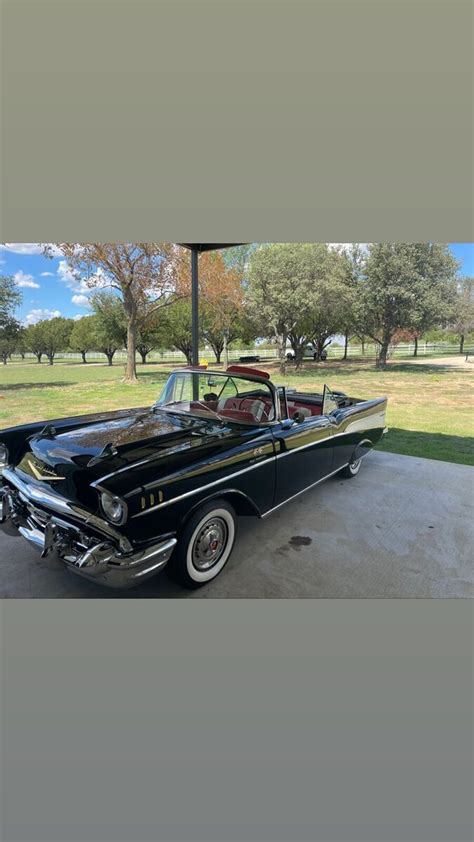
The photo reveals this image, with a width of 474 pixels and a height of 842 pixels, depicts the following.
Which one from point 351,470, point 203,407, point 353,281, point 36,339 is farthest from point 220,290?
point 36,339

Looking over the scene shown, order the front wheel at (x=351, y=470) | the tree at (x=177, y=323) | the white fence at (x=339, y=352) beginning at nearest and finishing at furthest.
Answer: the front wheel at (x=351, y=470), the tree at (x=177, y=323), the white fence at (x=339, y=352)

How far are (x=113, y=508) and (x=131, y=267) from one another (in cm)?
1457

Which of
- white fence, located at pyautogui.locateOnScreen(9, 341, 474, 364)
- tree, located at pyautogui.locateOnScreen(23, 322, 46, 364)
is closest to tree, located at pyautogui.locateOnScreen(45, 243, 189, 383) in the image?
white fence, located at pyautogui.locateOnScreen(9, 341, 474, 364)

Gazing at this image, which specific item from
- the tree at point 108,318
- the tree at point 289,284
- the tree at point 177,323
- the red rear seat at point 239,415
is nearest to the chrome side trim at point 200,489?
the red rear seat at point 239,415

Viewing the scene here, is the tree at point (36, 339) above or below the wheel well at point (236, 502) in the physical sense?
above

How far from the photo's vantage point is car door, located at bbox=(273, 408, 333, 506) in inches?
122

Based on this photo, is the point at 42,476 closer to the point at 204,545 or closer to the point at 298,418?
the point at 204,545

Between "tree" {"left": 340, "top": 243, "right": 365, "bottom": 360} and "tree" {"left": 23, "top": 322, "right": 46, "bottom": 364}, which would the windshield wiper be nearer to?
"tree" {"left": 340, "top": 243, "right": 365, "bottom": 360}

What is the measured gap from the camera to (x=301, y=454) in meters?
3.33

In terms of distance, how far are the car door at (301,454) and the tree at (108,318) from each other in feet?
73.1

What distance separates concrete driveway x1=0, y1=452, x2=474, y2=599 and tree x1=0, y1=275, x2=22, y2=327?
54.0 ft

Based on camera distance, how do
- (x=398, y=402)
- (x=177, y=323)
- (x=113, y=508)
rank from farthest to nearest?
(x=177, y=323)
(x=398, y=402)
(x=113, y=508)

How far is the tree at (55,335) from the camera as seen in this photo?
138 ft

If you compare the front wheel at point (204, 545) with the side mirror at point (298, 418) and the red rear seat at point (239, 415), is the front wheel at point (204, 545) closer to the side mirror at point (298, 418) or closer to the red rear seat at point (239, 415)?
the red rear seat at point (239, 415)
